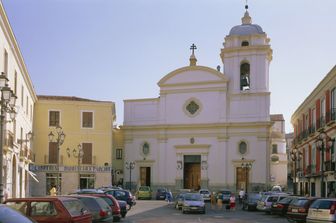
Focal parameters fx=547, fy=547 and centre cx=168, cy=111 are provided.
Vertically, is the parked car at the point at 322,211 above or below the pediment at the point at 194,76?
below

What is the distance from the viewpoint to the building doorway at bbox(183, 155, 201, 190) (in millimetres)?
59625

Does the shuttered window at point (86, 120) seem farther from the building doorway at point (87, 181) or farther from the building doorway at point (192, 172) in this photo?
the building doorway at point (192, 172)

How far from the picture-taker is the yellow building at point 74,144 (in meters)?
51.8

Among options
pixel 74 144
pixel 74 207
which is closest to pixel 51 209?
pixel 74 207

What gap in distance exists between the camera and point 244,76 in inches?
2360

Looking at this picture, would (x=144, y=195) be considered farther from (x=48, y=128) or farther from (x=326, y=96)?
(x=326, y=96)

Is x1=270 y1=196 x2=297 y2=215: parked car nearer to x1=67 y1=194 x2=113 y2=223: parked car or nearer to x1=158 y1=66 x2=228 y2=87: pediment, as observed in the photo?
x1=67 y1=194 x2=113 y2=223: parked car

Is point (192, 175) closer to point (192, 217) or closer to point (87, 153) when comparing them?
point (87, 153)

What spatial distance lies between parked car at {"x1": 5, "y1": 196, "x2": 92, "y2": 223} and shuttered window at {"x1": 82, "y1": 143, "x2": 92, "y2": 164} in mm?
37687

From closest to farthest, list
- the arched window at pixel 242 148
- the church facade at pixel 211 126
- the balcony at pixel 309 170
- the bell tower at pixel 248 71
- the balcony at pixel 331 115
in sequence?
the balcony at pixel 331 115, the balcony at pixel 309 170, the church facade at pixel 211 126, the arched window at pixel 242 148, the bell tower at pixel 248 71

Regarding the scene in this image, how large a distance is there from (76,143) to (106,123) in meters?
3.45

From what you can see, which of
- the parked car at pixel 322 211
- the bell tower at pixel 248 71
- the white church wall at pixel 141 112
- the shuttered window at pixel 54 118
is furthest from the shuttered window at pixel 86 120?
the parked car at pixel 322 211

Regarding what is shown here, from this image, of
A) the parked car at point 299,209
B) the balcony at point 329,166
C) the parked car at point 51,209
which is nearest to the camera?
the parked car at point 51,209

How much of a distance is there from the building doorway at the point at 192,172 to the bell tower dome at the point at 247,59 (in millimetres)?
8536
